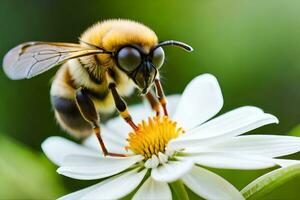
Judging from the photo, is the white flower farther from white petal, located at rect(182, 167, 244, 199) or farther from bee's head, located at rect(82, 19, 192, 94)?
bee's head, located at rect(82, 19, 192, 94)

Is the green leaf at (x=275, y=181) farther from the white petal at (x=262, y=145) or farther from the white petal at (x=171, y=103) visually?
the white petal at (x=171, y=103)

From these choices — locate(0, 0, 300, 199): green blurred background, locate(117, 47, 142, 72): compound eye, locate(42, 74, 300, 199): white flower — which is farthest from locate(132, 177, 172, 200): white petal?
locate(0, 0, 300, 199): green blurred background

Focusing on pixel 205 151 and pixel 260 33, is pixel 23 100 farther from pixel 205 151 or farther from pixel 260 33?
pixel 205 151

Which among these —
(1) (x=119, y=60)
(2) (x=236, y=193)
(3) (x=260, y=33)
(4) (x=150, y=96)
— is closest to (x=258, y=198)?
(2) (x=236, y=193)

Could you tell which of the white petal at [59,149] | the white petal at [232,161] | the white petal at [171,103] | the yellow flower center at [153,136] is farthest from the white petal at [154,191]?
the white petal at [171,103]

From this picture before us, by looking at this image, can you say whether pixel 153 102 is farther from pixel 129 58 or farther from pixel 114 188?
pixel 114 188

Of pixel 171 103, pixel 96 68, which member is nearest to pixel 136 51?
pixel 96 68
